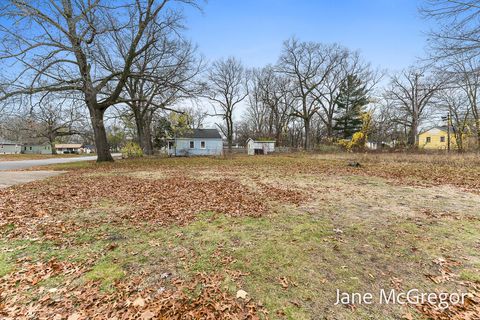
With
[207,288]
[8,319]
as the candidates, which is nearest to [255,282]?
[207,288]

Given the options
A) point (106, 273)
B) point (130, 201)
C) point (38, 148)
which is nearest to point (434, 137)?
point (130, 201)

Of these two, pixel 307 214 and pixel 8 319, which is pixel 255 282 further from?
pixel 307 214

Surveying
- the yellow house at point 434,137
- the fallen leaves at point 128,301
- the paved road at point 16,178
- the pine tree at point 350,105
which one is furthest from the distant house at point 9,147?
the yellow house at point 434,137

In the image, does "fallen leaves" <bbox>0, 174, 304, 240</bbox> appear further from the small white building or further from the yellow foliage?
the small white building

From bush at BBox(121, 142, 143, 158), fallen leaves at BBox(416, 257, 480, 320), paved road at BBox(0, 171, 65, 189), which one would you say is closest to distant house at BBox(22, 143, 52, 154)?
bush at BBox(121, 142, 143, 158)

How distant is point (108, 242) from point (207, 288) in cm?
218

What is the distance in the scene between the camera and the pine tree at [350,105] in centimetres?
3731

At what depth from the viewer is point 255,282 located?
2.58 metres

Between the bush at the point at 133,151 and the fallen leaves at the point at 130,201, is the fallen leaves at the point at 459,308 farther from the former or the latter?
the bush at the point at 133,151

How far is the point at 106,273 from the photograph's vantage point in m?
2.79

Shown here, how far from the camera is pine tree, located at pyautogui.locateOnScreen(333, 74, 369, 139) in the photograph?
37312 mm

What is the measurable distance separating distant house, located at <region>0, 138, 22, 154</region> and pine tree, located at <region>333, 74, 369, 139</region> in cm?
8261

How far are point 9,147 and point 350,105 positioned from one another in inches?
3433

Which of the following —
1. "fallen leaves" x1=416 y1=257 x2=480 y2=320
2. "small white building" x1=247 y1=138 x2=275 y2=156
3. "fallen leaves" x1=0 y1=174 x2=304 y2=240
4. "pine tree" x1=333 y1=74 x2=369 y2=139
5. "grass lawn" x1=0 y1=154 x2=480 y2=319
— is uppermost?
"pine tree" x1=333 y1=74 x2=369 y2=139
